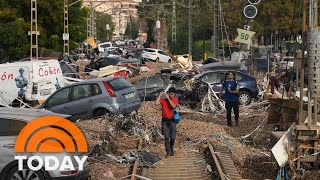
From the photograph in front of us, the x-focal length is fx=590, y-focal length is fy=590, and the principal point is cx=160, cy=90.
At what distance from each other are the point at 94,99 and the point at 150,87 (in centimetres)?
624

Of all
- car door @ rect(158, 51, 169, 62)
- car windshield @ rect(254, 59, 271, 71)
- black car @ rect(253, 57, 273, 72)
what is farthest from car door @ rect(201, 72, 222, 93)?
car door @ rect(158, 51, 169, 62)

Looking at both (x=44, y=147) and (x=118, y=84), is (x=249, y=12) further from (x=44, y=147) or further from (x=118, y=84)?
(x=44, y=147)

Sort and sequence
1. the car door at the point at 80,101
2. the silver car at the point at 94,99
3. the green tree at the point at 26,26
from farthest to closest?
the green tree at the point at 26,26, the car door at the point at 80,101, the silver car at the point at 94,99

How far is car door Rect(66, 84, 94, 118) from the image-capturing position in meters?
17.6

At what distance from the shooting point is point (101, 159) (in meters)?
12.0

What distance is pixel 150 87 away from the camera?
2358 centimetres

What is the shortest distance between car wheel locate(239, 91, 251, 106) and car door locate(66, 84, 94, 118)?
7686 millimetres

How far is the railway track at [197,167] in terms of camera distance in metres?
10.8

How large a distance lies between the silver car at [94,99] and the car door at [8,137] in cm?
788

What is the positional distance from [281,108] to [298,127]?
4.62m

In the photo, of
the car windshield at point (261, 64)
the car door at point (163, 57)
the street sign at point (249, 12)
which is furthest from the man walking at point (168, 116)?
the car door at point (163, 57)

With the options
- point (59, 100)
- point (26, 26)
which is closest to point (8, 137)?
point (59, 100)

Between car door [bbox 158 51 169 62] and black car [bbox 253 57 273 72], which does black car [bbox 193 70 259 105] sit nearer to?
black car [bbox 253 57 273 72]

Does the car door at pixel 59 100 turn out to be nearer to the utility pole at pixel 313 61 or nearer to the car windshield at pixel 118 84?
the car windshield at pixel 118 84
